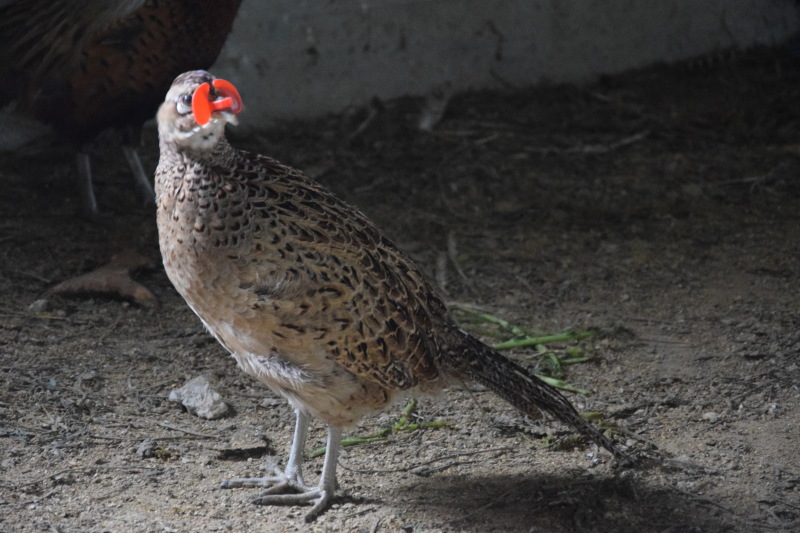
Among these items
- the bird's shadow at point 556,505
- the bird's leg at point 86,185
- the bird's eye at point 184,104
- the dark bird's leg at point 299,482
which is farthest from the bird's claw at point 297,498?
the bird's leg at point 86,185

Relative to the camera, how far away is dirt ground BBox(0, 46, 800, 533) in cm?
303

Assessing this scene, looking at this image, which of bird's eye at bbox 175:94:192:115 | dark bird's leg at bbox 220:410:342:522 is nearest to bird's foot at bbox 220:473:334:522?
dark bird's leg at bbox 220:410:342:522

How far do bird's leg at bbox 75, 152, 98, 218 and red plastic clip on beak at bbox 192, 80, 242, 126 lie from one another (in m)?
2.88

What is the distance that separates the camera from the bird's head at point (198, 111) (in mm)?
2504

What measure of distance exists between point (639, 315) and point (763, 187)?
6.09 feet

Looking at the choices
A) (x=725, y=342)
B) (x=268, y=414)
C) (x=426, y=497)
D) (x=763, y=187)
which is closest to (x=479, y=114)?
(x=763, y=187)

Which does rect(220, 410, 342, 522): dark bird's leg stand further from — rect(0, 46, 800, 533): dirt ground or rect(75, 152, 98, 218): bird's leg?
rect(75, 152, 98, 218): bird's leg

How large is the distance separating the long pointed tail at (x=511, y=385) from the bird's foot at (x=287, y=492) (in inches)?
23.7

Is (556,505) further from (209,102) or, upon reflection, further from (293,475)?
(209,102)

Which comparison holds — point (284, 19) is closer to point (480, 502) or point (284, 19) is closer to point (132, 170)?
point (132, 170)

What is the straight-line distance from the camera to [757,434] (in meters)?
3.35

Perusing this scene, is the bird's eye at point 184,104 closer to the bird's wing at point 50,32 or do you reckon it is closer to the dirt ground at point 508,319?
the dirt ground at point 508,319

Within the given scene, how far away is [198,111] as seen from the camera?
2.50 meters

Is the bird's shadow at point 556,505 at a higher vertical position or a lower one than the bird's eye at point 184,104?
lower
